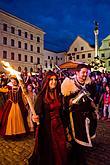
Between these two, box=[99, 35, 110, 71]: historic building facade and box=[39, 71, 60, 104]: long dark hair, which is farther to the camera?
box=[99, 35, 110, 71]: historic building facade

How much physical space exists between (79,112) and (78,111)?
1.0 inches

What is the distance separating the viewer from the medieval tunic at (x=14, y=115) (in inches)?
257

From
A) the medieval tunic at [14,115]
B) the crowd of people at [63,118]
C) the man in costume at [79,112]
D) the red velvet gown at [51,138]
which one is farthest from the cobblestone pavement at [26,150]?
the red velvet gown at [51,138]

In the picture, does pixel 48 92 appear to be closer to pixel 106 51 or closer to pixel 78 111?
pixel 78 111

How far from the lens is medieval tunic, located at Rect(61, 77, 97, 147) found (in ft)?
13.5

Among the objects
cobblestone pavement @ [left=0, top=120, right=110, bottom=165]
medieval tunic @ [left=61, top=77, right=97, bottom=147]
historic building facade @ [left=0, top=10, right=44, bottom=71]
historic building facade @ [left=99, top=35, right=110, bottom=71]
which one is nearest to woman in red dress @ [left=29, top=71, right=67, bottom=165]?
medieval tunic @ [left=61, top=77, right=97, bottom=147]

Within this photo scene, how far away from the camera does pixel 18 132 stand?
21.6 ft

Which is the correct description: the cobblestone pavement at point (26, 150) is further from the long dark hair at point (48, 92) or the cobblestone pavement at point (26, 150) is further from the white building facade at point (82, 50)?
the white building facade at point (82, 50)

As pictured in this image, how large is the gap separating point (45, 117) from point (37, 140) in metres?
0.41

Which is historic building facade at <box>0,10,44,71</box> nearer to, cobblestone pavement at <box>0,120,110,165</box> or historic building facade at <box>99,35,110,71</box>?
historic building facade at <box>99,35,110,71</box>

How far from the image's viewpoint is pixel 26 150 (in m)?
5.47

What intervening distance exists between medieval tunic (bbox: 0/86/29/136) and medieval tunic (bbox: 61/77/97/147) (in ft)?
9.04

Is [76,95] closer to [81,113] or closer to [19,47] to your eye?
[81,113]

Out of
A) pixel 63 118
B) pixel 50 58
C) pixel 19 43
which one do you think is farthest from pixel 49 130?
pixel 50 58
